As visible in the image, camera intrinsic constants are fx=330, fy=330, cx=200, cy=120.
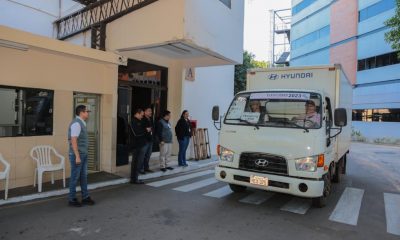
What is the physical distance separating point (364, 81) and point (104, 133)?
29.6 metres

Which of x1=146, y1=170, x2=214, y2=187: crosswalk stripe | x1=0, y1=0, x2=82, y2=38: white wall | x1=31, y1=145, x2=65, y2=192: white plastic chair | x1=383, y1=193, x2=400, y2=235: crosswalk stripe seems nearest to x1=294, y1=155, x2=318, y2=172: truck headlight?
x1=383, y1=193, x2=400, y2=235: crosswalk stripe

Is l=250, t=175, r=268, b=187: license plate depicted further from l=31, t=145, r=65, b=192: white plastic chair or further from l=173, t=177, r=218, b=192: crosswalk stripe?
l=31, t=145, r=65, b=192: white plastic chair

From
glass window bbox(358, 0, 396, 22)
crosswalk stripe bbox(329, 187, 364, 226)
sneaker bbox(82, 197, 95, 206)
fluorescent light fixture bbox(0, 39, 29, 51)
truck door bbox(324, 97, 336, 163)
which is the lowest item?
crosswalk stripe bbox(329, 187, 364, 226)

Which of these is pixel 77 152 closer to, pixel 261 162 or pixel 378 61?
pixel 261 162

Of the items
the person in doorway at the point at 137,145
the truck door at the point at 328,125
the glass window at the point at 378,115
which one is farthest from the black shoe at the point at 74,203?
the glass window at the point at 378,115

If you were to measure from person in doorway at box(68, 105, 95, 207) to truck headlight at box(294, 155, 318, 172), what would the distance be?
3.95 meters

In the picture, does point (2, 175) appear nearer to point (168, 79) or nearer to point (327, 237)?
point (327, 237)

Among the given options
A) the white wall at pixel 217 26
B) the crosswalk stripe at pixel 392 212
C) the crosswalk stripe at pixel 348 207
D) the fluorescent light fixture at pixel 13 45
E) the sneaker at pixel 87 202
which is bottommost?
the crosswalk stripe at pixel 392 212

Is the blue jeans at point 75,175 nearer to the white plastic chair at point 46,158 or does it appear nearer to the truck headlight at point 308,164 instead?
the white plastic chair at point 46,158

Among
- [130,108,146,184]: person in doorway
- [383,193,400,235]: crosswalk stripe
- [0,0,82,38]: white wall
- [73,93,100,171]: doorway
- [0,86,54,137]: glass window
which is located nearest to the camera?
[383,193,400,235]: crosswalk stripe

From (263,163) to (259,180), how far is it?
319mm

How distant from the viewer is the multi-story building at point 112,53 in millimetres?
7359

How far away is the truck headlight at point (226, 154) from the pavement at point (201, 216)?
900 millimetres

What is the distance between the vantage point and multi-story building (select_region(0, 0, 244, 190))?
736 centimetres
